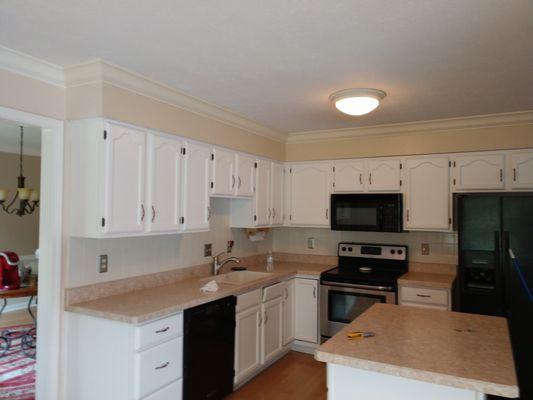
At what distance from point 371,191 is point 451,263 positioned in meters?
1.07

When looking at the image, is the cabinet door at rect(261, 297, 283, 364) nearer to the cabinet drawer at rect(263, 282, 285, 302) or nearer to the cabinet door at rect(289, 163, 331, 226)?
the cabinet drawer at rect(263, 282, 285, 302)

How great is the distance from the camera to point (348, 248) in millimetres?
4504

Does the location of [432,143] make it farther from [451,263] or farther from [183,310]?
[183,310]

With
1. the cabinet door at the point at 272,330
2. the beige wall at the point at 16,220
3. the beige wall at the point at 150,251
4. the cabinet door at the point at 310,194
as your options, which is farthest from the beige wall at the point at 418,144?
the beige wall at the point at 16,220

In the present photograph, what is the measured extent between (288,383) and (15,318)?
13.7ft

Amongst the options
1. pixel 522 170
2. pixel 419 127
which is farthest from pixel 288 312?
pixel 522 170

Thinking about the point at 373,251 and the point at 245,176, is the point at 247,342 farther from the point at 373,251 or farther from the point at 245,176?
the point at 373,251

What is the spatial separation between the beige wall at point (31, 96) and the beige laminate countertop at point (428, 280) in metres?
3.14

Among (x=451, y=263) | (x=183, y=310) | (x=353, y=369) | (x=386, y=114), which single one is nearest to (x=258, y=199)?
(x=386, y=114)

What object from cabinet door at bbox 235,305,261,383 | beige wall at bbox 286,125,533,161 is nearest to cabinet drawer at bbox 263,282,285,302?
cabinet door at bbox 235,305,261,383

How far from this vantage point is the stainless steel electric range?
382 cm

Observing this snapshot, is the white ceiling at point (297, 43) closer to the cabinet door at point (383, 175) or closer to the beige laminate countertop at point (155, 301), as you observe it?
the cabinet door at point (383, 175)

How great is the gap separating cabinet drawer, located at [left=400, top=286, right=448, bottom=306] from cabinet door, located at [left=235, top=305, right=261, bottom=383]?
1371 millimetres

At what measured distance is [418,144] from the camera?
3994mm
